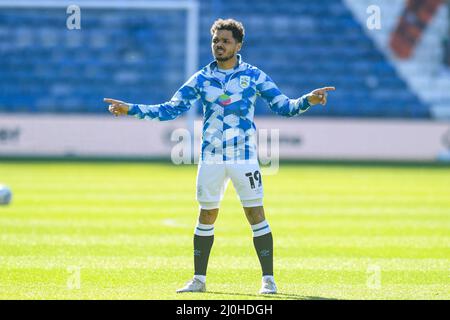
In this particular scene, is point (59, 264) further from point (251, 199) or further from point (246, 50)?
point (246, 50)

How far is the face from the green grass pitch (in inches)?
73.5

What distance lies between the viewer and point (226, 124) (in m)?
7.86

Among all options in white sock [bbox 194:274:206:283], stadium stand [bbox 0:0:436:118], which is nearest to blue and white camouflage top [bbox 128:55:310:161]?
white sock [bbox 194:274:206:283]

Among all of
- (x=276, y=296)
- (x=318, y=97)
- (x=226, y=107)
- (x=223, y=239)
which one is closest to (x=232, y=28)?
(x=226, y=107)

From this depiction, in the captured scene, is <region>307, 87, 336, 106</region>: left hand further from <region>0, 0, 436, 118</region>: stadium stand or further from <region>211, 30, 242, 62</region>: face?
A: <region>0, 0, 436, 118</region>: stadium stand

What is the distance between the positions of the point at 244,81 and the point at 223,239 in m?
3.97

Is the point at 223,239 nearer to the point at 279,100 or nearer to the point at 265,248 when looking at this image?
the point at 265,248

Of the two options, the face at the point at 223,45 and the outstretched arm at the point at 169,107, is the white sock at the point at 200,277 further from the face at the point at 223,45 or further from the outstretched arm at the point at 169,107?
the face at the point at 223,45

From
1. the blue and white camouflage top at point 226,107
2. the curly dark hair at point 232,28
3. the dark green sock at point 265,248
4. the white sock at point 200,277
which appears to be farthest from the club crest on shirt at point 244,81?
the white sock at point 200,277

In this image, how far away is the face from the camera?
7.86 m

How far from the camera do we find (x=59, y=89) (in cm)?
3148

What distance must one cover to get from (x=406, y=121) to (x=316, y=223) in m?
16.1

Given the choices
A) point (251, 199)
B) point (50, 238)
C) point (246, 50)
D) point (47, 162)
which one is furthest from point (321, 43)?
point (251, 199)

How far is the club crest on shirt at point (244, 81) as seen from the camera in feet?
26.0
